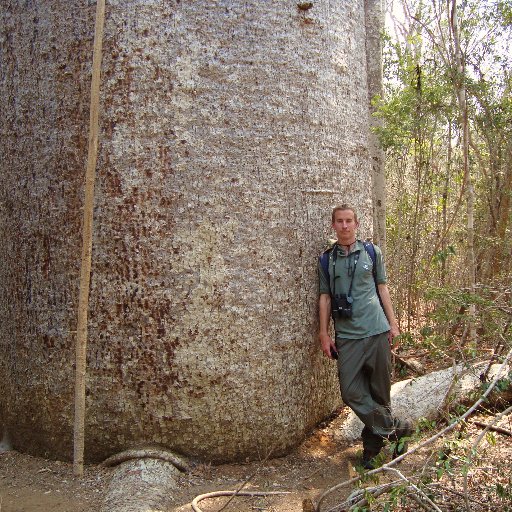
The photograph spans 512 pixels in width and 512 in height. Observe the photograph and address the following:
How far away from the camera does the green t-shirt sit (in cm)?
445

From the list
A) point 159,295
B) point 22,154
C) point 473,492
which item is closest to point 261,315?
point 159,295

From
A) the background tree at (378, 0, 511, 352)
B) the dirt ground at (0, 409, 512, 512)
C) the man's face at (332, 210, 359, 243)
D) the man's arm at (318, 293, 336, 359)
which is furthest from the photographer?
the background tree at (378, 0, 511, 352)

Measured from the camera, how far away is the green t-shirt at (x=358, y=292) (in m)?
4.45

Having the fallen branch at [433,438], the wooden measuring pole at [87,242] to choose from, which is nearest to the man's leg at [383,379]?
the fallen branch at [433,438]

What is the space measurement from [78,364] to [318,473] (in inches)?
69.9

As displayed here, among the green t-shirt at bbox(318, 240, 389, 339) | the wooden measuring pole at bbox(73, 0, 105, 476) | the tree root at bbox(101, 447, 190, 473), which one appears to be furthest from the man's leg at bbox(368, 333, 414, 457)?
the wooden measuring pole at bbox(73, 0, 105, 476)

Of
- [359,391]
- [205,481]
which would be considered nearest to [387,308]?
[359,391]

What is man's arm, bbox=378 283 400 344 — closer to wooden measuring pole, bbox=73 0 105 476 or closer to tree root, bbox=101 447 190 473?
tree root, bbox=101 447 190 473

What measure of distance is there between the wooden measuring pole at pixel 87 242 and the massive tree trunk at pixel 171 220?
275mm

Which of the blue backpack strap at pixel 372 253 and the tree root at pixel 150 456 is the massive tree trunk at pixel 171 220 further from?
the blue backpack strap at pixel 372 253

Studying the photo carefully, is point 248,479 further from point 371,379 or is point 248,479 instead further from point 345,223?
point 345,223

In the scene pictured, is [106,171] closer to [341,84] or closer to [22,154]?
[22,154]

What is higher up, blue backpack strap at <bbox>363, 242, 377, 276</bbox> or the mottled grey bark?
the mottled grey bark

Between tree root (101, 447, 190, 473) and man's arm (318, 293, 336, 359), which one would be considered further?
man's arm (318, 293, 336, 359)
